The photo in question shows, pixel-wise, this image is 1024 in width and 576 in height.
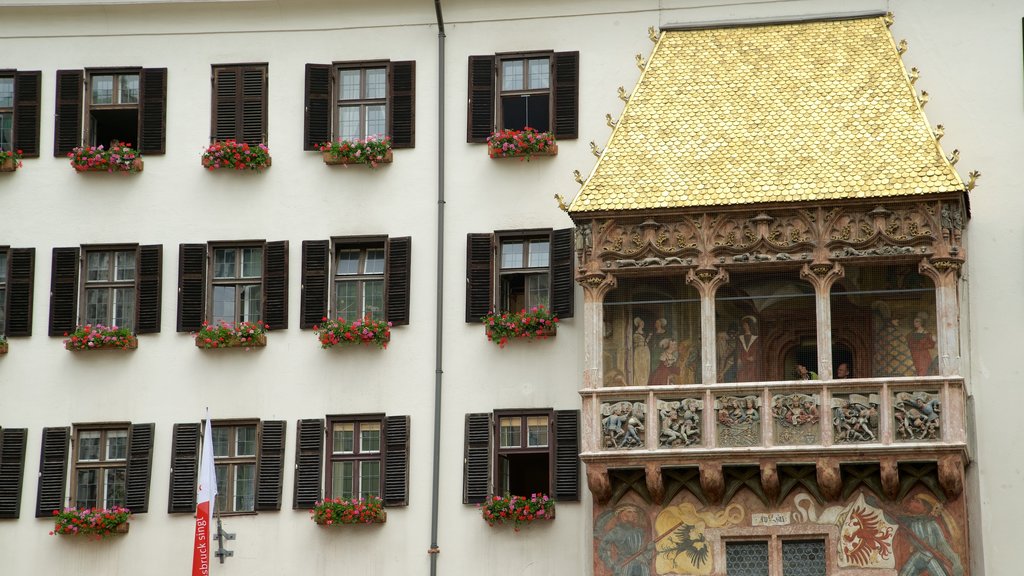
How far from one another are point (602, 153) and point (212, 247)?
6.38m

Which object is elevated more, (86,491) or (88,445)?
(88,445)

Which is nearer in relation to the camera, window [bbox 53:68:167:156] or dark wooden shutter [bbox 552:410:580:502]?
dark wooden shutter [bbox 552:410:580:502]

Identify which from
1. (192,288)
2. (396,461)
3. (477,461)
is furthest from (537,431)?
(192,288)

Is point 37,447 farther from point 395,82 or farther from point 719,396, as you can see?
point 719,396

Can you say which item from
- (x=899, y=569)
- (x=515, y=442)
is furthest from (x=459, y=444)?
(x=899, y=569)

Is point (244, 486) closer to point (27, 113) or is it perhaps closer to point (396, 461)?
point (396, 461)

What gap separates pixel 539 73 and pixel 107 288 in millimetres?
7525

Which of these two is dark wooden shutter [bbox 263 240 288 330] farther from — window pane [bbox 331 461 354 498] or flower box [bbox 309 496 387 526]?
flower box [bbox 309 496 387 526]

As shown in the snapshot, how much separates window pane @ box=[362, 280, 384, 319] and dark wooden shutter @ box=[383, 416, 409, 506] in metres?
1.72

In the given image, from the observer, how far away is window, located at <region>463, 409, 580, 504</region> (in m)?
31.9

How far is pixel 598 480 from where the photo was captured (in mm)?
30625

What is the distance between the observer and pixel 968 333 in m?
31.0

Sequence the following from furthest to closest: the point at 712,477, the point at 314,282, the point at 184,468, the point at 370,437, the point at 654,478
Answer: the point at 314,282, the point at 184,468, the point at 370,437, the point at 654,478, the point at 712,477

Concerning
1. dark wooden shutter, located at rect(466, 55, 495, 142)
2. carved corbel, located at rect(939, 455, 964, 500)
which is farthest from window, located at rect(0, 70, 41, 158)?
carved corbel, located at rect(939, 455, 964, 500)
